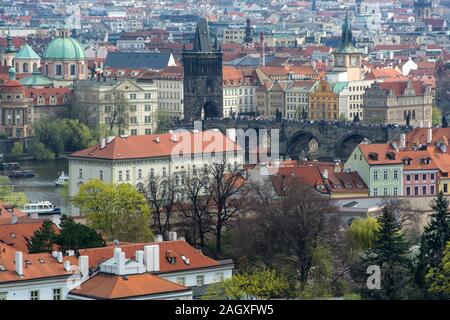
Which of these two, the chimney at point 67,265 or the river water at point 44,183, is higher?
the chimney at point 67,265

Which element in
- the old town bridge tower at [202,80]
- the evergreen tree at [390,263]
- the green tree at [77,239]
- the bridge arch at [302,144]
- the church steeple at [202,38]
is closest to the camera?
the evergreen tree at [390,263]

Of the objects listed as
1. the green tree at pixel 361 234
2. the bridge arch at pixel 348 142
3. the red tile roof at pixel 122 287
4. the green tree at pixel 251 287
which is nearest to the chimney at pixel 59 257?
the green tree at pixel 251 287

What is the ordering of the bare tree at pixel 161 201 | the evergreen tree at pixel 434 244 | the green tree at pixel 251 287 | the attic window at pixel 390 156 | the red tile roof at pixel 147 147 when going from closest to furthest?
1. the green tree at pixel 251 287
2. the evergreen tree at pixel 434 244
3. the bare tree at pixel 161 201
4. the attic window at pixel 390 156
5. the red tile roof at pixel 147 147

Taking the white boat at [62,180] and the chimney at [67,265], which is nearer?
the chimney at [67,265]

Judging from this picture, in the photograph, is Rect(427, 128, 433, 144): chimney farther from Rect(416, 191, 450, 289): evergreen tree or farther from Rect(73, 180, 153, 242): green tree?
Rect(416, 191, 450, 289): evergreen tree

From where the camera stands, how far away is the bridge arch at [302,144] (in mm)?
55844

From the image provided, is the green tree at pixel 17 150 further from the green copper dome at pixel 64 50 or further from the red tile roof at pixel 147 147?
the red tile roof at pixel 147 147

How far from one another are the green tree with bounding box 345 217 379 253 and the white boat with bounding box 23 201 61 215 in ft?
29.6

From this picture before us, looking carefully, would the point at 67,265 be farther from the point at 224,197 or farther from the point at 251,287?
the point at 224,197

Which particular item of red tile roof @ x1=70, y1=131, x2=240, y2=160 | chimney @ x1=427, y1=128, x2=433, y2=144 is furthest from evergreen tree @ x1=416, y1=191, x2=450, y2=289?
chimney @ x1=427, y1=128, x2=433, y2=144

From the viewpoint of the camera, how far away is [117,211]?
92.2ft

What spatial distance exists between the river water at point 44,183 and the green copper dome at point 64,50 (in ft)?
65.7

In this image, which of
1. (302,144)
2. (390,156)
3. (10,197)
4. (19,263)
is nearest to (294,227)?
(19,263)
